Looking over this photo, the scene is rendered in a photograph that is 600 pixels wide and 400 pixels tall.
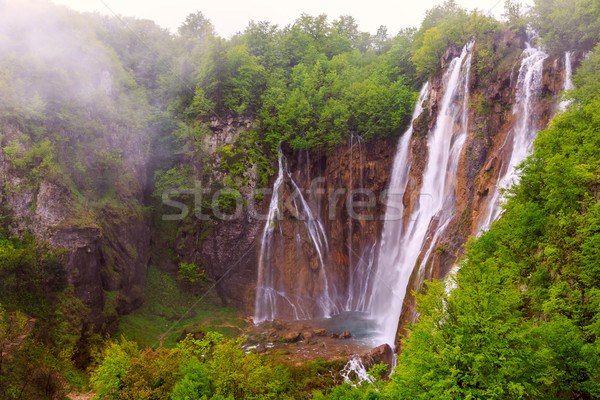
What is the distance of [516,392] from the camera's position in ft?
27.7

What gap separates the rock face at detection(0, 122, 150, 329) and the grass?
1195 mm

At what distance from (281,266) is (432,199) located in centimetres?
1344

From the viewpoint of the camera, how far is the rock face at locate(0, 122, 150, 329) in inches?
829

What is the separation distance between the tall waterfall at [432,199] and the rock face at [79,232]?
1848 cm

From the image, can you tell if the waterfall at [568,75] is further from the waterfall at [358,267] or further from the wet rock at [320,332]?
the wet rock at [320,332]

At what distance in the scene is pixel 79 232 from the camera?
2183cm

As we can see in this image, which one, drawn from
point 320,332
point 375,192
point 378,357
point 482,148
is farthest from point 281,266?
point 482,148

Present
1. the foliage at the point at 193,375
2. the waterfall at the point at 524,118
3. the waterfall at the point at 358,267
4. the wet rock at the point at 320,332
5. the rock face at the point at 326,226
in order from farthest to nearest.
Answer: the waterfall at the point at 358,267 → the rock face at the point at 326,226 → the wet rock at the point at 320,332 → the waterfall at the point at 524,118 → the foliage at the point at 193,375

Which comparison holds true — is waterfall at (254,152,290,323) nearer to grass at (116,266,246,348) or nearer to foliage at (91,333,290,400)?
grass at (116,266,246,348)

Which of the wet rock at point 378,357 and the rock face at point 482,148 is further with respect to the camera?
the wet rock at point 378,357

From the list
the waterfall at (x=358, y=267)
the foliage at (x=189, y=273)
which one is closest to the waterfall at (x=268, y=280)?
the foliage at (x=189, y=273)

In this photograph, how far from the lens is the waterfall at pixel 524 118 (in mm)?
18556

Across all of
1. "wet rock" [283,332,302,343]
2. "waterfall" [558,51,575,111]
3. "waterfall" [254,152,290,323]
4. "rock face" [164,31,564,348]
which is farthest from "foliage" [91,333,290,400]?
"waterfall" [558,51,575,111]

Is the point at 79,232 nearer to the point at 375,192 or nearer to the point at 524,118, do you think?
the point at 375,192
